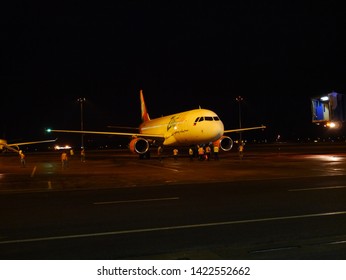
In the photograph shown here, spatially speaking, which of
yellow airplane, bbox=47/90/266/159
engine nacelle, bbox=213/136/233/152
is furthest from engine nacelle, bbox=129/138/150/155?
engine nacelle, bbox=213/136/233/152

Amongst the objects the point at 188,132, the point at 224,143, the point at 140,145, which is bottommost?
the point at 224,143

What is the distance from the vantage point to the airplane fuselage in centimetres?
3266

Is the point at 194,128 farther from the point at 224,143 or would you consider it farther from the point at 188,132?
the point at 224,143

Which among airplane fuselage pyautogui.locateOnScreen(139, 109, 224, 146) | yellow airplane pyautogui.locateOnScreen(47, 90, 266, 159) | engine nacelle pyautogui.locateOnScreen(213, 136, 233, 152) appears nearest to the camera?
airplane fuselage pyautogui.locateOnScreen(139, 109, 224, 146)

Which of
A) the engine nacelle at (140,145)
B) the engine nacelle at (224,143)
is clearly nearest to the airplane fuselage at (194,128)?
the engine nacelle at (140,145)

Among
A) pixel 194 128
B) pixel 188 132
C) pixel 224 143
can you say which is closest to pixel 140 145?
pixel 188 132

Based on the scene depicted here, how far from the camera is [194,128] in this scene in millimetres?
33031

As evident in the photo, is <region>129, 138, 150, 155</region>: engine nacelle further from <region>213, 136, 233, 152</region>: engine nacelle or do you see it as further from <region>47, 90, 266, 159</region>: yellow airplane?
<region>213, 136, 233, 152</region>: engine nacelle

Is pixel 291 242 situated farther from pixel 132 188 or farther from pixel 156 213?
pixel 132 188

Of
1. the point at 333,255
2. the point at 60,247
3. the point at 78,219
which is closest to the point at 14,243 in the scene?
the point at 60,247

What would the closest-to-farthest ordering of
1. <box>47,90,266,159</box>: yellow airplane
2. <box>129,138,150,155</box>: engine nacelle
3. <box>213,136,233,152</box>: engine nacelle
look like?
1. <box>47,90,266,159</box>: yellow airplane
2. <box>129,138,150,155</box>: engine nacelle
3. <box>213,136,233,152</box>: engine nacelle

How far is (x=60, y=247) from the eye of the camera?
681cm

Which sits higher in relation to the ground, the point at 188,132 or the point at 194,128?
the point at 194,128
